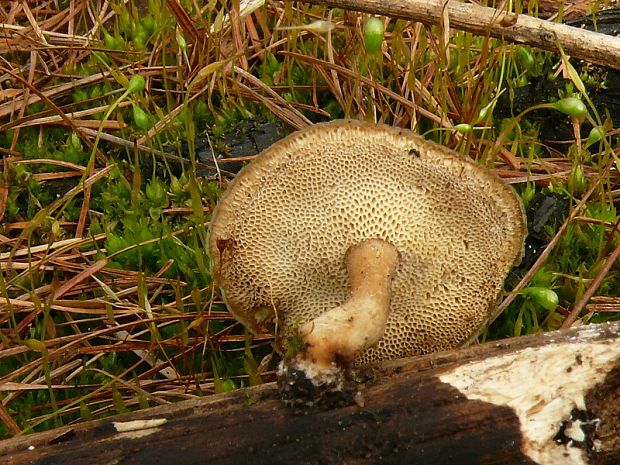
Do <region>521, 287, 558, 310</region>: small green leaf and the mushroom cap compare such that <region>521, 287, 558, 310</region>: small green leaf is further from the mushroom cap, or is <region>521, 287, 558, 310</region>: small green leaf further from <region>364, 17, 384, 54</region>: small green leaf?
<region>364, 17, 384, 54</region>: small green leaf

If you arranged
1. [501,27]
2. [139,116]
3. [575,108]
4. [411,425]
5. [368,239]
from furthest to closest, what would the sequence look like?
[501,27] < [139,116] < [575,108] < [368,239] < [411,425]

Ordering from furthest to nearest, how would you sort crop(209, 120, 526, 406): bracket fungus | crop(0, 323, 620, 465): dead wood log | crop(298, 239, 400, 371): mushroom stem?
crop(209, 120, 526, 406): bracket fungus → crop(298, 239, 400, 371): mushroom stem → crop(0, 323, 620, 465): dead wood log

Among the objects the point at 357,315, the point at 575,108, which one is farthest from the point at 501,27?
the point at 357,315

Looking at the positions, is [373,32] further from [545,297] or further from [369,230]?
[545,297]

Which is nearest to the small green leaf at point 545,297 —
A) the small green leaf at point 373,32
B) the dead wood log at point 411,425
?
the dead wood log at point 411,425

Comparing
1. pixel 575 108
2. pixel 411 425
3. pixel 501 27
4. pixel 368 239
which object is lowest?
pixel 411 425

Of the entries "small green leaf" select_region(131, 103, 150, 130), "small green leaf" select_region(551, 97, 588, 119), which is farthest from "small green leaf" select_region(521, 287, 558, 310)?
"small green leaf" select_region(131, 103, 150, 130)
